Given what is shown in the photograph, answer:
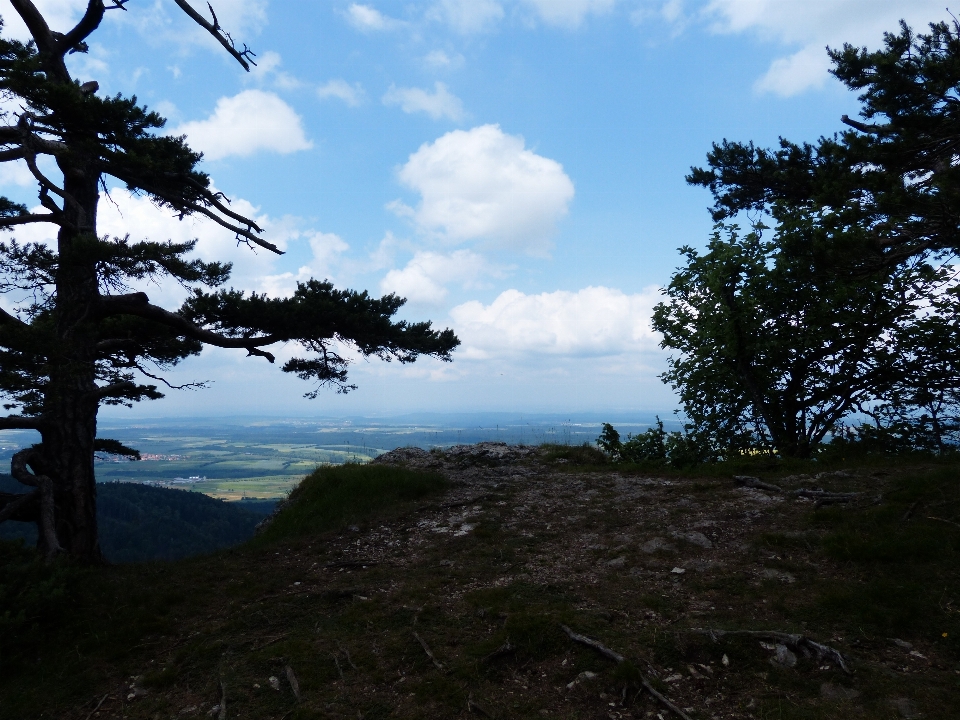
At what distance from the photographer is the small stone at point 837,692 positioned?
4.31m

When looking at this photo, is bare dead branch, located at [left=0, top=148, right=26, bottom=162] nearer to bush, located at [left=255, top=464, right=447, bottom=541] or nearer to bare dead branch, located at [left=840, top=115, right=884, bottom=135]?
bush, located at [left=255, top=464, right=447, bottom=541]

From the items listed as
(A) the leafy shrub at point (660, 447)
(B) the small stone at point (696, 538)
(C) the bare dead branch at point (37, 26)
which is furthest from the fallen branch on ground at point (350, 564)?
(C) the bare dead branch at point (37, 26)

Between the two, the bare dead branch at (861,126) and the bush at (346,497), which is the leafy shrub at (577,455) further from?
the bare dead branch at (861,126)

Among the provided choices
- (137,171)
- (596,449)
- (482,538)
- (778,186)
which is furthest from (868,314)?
(137,171)

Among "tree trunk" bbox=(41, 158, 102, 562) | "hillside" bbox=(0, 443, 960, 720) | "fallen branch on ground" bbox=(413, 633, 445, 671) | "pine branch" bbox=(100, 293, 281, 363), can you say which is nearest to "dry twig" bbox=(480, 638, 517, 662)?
"hillside" bbox=(0, 443, 960, 720)

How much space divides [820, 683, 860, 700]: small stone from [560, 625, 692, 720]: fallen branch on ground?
4.01 ft

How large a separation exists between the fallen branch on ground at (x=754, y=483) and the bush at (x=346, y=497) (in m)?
7.13

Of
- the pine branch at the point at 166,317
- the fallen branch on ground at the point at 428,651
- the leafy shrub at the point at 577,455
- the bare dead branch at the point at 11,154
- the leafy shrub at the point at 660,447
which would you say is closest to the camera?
the fallen branch on ground at the point at 428,651

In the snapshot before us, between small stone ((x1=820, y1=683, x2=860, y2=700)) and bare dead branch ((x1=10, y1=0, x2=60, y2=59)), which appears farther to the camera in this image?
bare dead branch ((x1=10, y1=0, x2=60, y2=59))

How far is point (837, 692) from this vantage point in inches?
173

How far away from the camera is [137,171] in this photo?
8352 millimetres

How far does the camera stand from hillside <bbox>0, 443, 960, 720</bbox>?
4.74m

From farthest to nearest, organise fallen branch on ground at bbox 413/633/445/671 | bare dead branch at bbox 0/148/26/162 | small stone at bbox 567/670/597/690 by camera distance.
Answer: bare dead branch at bbox 0/148/26/162 < fallen branch on ground at bbox 413/633/445/671 < small stone at bbox 567/670/597/690

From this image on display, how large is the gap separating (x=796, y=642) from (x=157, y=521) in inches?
1684
